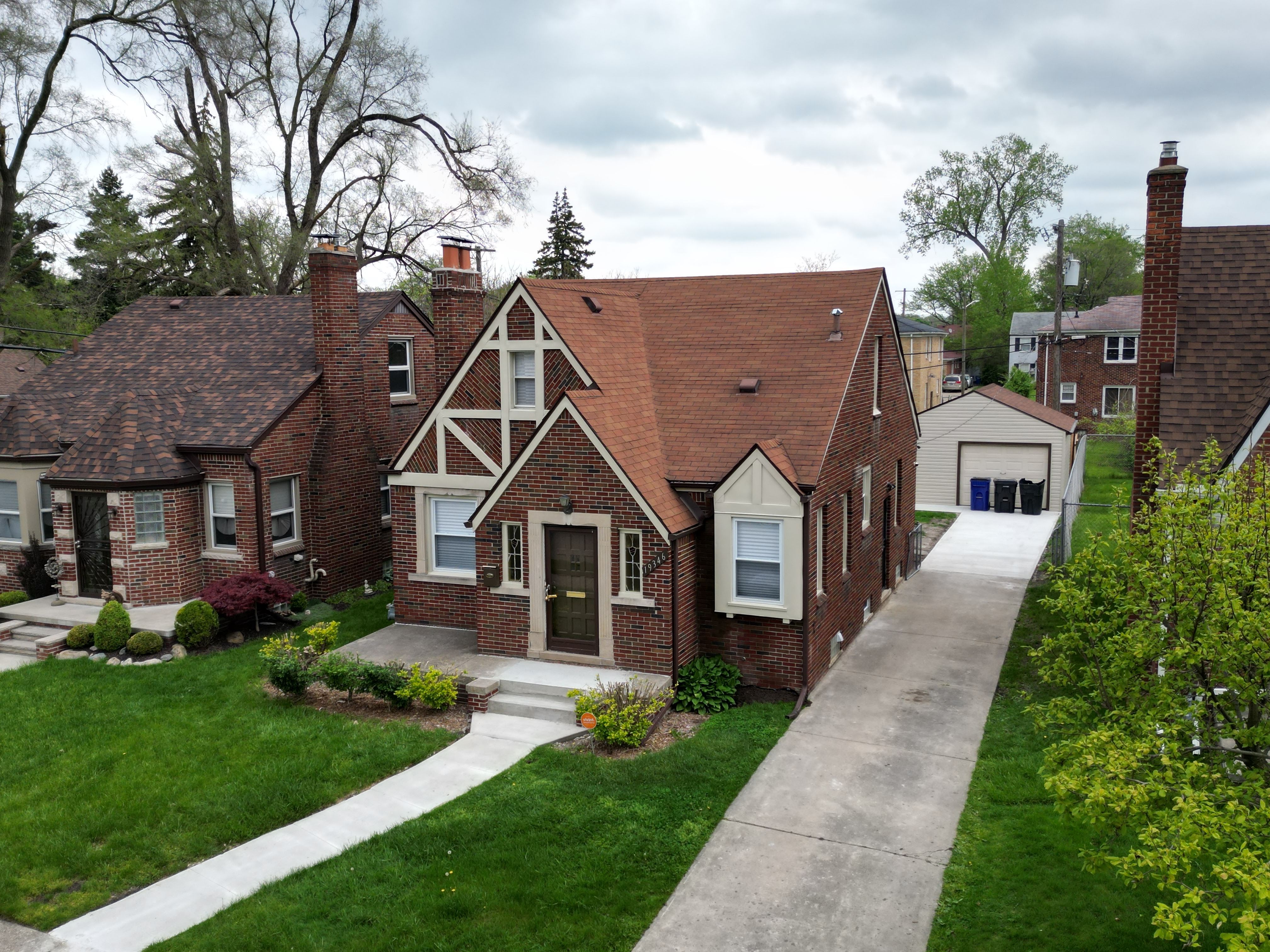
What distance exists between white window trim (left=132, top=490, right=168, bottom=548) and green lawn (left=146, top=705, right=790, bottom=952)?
974cm

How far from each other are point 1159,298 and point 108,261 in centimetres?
3698

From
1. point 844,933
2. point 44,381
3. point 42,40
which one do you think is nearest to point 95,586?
point 44,381

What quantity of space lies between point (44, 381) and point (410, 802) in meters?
15.7

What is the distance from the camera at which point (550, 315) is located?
48.7 feet

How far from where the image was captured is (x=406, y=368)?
2180 cm

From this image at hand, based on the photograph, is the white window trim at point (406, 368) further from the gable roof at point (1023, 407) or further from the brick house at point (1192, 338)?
the gable roof at point (1023, 407)

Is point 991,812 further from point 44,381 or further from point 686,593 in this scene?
point 44,381

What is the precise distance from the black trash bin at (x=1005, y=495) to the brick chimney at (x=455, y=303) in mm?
17920

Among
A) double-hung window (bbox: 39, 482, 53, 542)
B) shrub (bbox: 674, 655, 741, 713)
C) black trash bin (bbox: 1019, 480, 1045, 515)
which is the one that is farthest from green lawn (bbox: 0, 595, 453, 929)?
black trash bin (bbox: 1019, 480, 1045, 515)

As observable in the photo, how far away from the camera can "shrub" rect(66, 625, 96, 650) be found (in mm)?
15961

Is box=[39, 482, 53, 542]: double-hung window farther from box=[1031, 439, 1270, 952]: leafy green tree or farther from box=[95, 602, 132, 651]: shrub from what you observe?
box=[1031, 439, 1270, 952]: leafy green tree

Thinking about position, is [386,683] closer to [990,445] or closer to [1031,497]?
[1031,497]

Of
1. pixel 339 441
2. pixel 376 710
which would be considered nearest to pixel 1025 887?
pixel 376 710

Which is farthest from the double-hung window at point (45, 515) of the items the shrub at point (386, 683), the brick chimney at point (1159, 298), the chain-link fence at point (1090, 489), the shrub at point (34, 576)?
the brick chimney at point (1159, 298)
